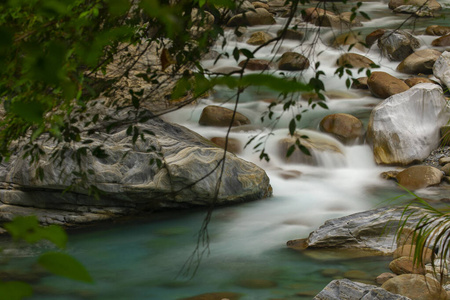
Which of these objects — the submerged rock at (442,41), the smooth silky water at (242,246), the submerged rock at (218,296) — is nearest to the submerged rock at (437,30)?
the submerged rock at (442,41)

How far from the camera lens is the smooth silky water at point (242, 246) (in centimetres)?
467

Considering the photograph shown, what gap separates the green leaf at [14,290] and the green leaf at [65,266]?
25 mm

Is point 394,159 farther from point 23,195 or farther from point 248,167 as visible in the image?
point 23,195

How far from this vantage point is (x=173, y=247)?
217 inches

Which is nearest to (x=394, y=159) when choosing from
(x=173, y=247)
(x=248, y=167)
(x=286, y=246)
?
(x=248, y=167)

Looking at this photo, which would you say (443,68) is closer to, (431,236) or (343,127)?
(343,127)

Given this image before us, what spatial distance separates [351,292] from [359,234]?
1.76m

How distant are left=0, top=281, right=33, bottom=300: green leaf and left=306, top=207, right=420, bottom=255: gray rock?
4.99 metres

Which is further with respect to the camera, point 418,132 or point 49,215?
point 418,132

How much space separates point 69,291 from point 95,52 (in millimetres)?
4135

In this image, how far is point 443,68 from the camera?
9641mm

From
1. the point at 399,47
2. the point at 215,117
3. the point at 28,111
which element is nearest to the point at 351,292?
the point at 28,111

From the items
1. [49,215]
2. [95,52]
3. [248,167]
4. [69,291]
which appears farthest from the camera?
[248,167]

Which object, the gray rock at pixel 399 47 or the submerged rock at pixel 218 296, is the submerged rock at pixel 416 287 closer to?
the submerged rock at pixel 218 296
